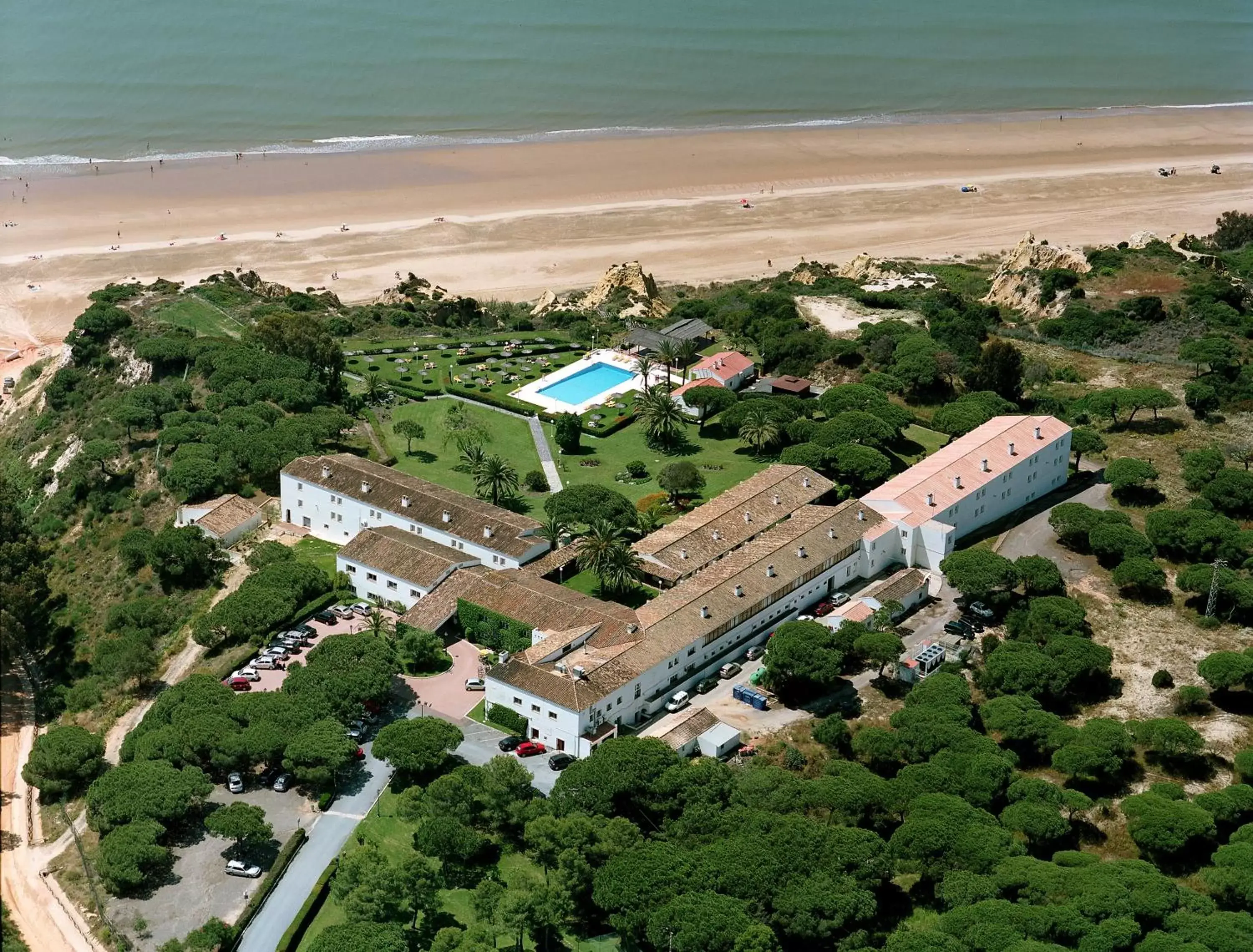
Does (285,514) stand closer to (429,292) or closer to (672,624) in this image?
(672,624)

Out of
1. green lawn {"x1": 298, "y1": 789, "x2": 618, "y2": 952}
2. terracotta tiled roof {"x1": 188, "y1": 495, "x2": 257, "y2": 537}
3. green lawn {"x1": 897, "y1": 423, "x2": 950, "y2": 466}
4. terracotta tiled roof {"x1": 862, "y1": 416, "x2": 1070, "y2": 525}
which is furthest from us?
green lawn {"x1": 897, "y1": 423, "x2": 950, "y2": 466}

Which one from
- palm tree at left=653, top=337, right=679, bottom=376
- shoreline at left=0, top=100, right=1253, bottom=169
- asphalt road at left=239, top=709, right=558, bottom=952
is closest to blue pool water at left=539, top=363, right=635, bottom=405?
palm tree at left=653, top=337, right=679, bottom=376

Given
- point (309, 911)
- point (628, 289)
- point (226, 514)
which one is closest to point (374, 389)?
point (226, 514)

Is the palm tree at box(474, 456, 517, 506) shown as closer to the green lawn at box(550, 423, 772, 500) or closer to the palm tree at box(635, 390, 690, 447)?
the green lawn at box(550, 423, 772, 500)

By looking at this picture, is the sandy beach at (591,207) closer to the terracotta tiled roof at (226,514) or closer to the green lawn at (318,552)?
the terracotta tiled roof at (226,514)

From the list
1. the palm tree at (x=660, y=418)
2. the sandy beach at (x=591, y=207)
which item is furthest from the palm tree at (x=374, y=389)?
the sandy beach at (x=591, y=207)

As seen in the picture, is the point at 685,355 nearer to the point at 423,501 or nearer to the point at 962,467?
the point at 962,467
